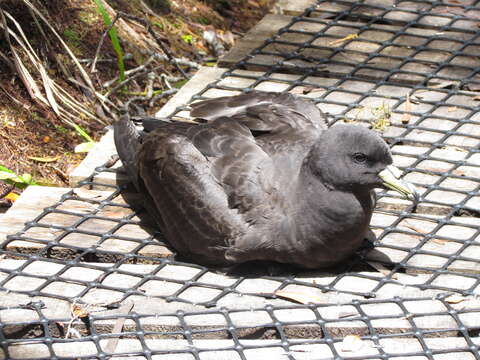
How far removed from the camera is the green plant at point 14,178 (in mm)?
5207

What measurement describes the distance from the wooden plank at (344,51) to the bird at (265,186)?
4.42 ft

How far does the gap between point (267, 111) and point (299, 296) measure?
1.07 metres

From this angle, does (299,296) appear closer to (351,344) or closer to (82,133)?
(351,344)

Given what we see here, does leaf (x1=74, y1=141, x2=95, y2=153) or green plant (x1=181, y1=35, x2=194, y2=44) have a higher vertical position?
leaf (x1=74, y1=141, x2=95, y2=153)

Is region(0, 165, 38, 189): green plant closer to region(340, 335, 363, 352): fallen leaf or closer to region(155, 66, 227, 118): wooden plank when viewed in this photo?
region(155, 66, 227, 118): wooden plank

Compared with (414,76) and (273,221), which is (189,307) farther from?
(414,76)

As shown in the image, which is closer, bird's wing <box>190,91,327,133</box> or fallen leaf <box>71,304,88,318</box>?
fallen leaf <box>71,304,88,318</box>

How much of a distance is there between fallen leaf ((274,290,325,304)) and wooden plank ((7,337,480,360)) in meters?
0.24

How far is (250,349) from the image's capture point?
3.75m

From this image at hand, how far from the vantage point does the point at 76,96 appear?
6121 millimetres

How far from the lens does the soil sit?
5.65 metres

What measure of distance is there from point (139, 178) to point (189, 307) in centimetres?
93

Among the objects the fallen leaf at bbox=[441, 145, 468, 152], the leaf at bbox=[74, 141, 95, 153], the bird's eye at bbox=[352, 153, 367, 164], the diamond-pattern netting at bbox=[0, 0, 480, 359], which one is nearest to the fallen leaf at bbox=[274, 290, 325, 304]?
the diamond-pattern netting at bbox=[0, 0, 480, 359]

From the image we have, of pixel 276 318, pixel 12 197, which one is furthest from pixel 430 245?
pixel 12 197
